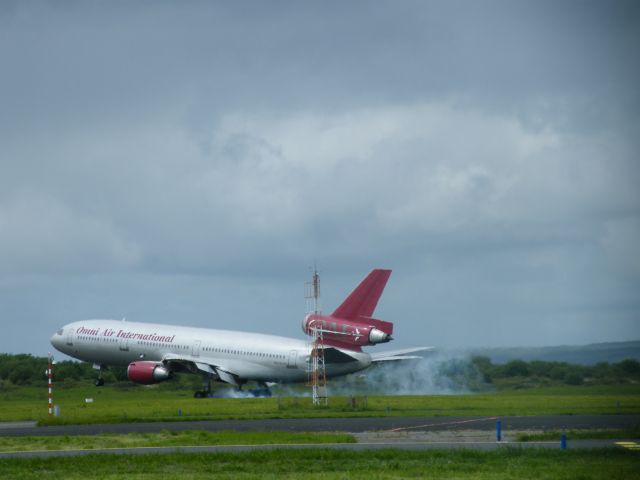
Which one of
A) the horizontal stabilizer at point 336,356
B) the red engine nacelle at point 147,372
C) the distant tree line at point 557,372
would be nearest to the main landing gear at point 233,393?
the red engine nacelle at point 147,372

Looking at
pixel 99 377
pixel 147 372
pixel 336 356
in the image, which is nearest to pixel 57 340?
pixel 99 377

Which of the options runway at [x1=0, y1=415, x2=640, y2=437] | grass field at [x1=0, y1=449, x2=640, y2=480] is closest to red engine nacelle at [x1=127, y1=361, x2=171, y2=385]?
runway at [x1=0, y1=415, x2=640, y2=437]

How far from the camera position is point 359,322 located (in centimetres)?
7412

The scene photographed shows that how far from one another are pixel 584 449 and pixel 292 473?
31.5ft

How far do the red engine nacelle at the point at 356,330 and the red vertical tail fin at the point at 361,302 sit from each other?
1.19ft

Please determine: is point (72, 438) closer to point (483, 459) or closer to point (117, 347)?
point (483, 459)

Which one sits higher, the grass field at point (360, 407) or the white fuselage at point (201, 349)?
the white fuselage at point (201, 349)

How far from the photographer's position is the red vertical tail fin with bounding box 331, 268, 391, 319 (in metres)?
74.2

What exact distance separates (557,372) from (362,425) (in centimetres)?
3610

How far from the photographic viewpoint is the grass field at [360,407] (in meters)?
53.0

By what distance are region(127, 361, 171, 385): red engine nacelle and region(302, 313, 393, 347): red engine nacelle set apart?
13713mm

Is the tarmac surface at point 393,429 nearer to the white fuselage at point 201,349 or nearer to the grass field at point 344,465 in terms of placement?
the grass field at point 344,465

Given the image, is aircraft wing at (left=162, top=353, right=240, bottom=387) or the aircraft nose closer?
aircraft wing at (left=162, top=353, right=240, bottom=387)

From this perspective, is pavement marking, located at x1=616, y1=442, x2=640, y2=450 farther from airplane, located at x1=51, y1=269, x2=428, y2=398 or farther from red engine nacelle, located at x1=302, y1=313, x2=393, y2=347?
red engine nacelle, located at x1=302, y1=313, x2=393, y2=347
